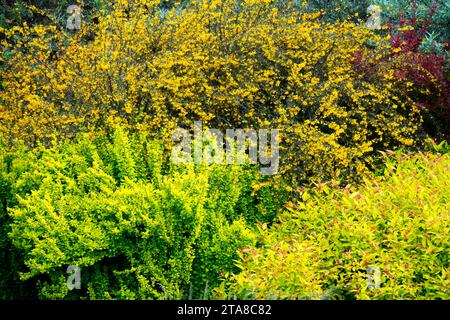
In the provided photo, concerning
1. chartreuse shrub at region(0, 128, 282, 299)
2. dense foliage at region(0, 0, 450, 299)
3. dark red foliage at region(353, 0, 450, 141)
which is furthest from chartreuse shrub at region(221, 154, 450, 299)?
dark red foliage at region(353, 0, 450, 141)

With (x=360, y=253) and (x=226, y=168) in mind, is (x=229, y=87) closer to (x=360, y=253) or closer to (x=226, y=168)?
(x=226, y=168)

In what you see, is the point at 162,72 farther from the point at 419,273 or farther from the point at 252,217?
the point at 419,273

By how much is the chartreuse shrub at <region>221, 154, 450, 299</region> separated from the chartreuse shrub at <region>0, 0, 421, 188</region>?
1.03 metres

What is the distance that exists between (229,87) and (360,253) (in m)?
2.54

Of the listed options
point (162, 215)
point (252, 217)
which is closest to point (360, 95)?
point (252, 217)

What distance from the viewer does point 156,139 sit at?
195 inches

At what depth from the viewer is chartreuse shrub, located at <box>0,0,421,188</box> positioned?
510cm

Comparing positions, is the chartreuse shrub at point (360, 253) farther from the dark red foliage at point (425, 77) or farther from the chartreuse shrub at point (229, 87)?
the dark red foliage at point (425, 77)

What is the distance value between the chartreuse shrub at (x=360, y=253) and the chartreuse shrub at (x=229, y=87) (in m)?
1.03

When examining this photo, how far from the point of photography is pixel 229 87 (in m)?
5.54

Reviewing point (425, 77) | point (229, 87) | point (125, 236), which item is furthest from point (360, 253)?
point (425, 77)

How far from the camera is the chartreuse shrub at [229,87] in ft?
16.7

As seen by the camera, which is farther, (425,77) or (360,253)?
(425,77)
